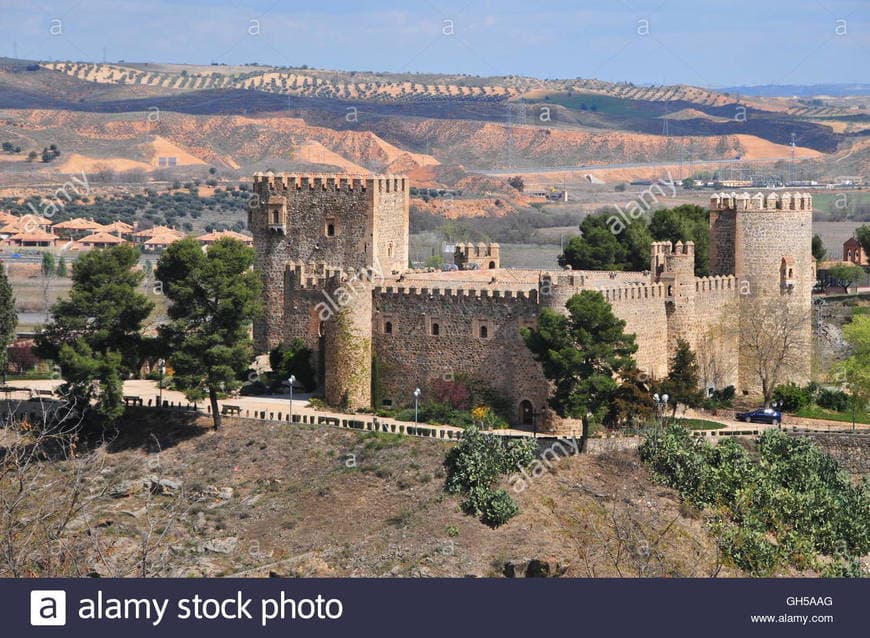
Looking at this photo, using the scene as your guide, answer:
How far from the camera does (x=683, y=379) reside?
55.8 metres

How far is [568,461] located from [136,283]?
1648cm

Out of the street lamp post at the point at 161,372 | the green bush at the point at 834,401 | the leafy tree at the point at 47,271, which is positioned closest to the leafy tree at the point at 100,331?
the street lamp post at the point at 161,372

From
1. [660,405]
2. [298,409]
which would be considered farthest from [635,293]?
[298,409]

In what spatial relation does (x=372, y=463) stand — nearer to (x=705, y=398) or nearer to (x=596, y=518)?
(x=596, y=518)

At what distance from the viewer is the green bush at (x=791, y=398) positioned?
5775cm

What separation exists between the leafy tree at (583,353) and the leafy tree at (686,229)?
1765cm

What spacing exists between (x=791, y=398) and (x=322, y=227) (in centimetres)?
1619

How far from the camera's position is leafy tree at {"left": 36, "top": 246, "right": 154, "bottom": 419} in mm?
57000

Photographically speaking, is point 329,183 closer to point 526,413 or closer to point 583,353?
point 526,413

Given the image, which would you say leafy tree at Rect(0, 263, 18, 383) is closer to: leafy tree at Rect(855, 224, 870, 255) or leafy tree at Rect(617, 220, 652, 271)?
leafy tree at Rect(617, 220, 652, 271)

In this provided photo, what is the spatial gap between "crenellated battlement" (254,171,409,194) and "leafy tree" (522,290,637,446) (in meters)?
10.4

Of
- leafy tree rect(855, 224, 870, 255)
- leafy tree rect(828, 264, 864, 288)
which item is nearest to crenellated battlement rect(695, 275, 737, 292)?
leafy tree rect(828, 264, 864, 288)

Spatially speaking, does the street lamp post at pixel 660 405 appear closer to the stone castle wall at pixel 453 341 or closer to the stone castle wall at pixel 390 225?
the stone castle wall at pixel 453 341

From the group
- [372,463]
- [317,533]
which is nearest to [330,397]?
[372,463]
